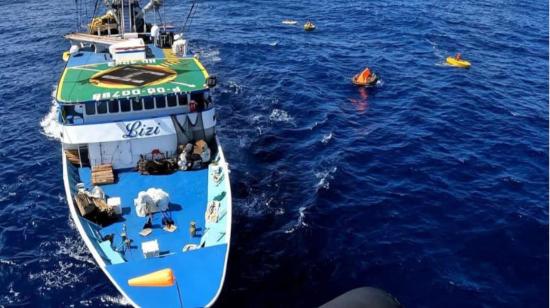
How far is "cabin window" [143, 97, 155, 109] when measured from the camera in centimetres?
3528

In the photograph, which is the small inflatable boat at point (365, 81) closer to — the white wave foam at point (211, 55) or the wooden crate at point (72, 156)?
the white wave foam at point (211, 55)

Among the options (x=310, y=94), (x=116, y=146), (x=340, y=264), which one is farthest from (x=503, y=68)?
(x=116, y=146)

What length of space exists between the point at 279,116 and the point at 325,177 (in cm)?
1186

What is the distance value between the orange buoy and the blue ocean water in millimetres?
4618

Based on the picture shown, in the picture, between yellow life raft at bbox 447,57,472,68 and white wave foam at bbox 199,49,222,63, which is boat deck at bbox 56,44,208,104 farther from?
yellow life raft at bbox 447,57,472,68

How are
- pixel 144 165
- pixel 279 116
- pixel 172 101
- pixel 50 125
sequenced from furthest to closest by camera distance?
pixel 279 116
pixel 50 125
pixel 172 101
pixel 144 165

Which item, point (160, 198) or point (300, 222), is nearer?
point (160, 198)

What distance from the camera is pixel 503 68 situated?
2424 inches

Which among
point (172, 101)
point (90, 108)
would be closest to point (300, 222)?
point (172, 101)

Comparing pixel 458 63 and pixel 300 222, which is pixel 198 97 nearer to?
pixel 300 222

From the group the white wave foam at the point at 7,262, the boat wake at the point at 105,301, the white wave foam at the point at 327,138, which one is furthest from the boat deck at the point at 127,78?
the white wave foam at the point at 327,138

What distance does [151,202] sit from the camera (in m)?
31.2

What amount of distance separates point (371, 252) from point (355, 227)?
9.15ft

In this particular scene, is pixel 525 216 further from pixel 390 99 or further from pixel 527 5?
pixel 527 5
